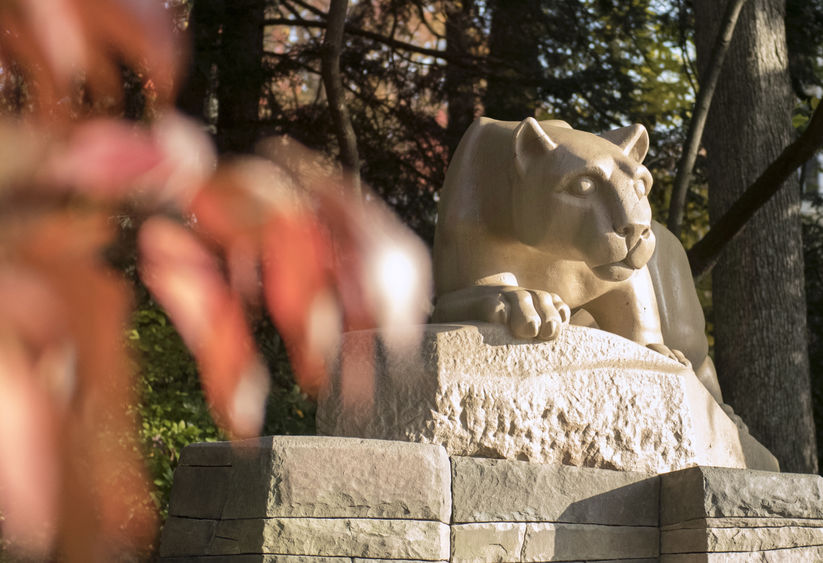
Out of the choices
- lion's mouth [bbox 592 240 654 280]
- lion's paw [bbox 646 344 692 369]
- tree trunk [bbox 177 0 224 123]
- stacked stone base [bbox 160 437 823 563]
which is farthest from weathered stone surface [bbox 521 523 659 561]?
tree trunk [bbox 177 0 224 123]

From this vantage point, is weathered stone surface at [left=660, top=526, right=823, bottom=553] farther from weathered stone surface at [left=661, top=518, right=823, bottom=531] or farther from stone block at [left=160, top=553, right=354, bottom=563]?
stone block at [left=160, top=553, right=354, bottom=563]

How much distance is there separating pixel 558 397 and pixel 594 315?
64 cm

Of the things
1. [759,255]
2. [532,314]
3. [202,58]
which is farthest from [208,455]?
[759,255]

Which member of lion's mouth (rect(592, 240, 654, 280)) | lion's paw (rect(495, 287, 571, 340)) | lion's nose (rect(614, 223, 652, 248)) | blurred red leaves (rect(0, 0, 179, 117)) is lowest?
blurred red leaves (rect(0, 0, 179, 117))

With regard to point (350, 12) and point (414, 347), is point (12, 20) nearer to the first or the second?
point (414, 347)

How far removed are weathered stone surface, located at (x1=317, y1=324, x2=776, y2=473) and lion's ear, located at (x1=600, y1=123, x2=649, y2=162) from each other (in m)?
0.67

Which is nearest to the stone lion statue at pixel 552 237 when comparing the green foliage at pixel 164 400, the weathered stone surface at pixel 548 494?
the weathered stone surface at pixel 548 494

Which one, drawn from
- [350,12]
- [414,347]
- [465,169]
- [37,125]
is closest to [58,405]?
[37,125]

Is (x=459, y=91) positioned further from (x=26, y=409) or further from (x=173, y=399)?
(x=26, y=409)

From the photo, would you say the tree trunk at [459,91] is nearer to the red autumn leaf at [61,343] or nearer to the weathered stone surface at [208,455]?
the weathered stone surface at [208,455]

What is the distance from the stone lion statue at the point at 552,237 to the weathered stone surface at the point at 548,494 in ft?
1.26

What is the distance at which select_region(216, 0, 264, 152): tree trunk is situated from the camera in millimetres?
5750

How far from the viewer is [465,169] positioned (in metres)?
3.04

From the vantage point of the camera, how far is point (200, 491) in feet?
7.84
